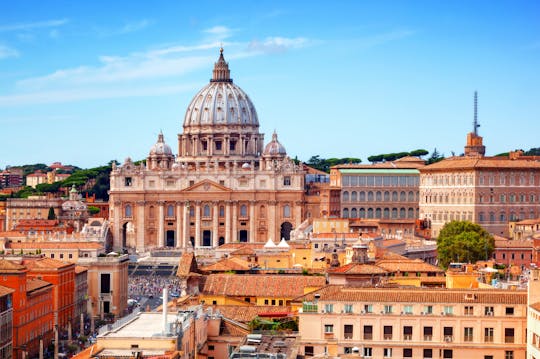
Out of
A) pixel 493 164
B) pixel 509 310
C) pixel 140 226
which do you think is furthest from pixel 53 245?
pixel 509 310

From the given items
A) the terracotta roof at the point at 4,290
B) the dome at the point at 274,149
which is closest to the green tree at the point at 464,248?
the terracotta roof at the point at 4,290

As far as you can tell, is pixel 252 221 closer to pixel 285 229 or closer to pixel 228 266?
pixel 285 229

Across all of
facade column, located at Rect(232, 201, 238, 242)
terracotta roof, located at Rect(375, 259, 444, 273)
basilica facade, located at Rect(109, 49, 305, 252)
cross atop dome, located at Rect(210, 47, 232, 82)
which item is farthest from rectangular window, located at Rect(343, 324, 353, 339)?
cross atop dome, located at Rect(210, 47, 232, 82)

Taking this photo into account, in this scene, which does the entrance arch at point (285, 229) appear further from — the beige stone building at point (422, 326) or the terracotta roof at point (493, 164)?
the beige stone building at point (422, 326)

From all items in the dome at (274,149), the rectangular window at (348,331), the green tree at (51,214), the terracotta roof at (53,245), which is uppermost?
the dome at (274,149)

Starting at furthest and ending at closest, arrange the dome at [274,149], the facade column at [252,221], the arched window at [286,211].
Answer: the dome at [274,149] → the arched window at [286,211] → the facade column at [252,221]

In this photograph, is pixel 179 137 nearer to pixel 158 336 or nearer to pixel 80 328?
pixel 80 328

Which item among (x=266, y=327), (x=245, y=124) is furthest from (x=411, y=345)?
(x=245, y=124)
